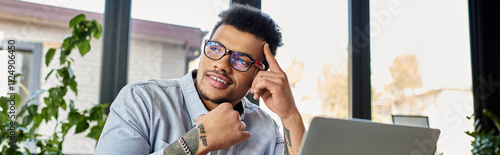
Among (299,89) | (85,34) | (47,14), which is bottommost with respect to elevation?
(299,89)

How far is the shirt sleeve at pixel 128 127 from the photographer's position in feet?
3.69

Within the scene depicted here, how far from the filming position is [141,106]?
4.11ft

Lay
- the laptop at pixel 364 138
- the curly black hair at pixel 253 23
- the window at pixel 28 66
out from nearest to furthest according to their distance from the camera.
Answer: the laptop at pixel 364 138 < the curly black hair at pixel 253 23 < the window at pixel 28 66

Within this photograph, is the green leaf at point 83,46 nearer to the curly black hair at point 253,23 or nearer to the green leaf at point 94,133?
the green leaf at point 94,133

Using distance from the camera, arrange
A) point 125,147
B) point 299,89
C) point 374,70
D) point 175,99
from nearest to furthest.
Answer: point 125,147 → point 175,99 → point 299,89 → point 374,70

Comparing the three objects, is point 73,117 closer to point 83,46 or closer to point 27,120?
point 27,120

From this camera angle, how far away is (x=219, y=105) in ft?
3.75

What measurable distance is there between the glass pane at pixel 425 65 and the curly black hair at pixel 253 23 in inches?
65.4

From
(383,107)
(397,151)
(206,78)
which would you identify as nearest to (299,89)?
(383,107)

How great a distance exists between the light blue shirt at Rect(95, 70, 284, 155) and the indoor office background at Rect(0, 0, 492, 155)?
3.12ft

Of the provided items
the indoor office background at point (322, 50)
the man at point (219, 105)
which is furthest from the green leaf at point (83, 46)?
the man at point (219, 105)

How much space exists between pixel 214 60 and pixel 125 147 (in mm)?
468

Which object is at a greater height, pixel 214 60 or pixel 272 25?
pixel 272 25

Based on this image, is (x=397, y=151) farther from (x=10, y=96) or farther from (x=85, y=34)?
(x=10, y=96)
